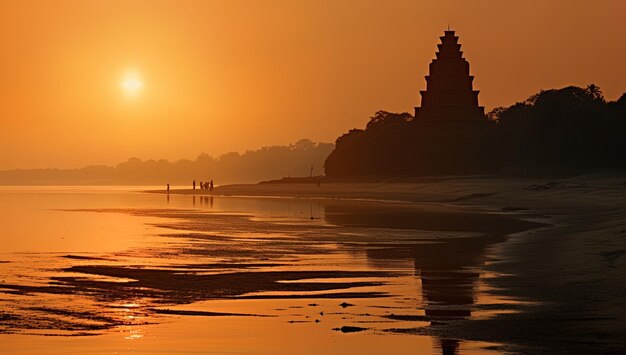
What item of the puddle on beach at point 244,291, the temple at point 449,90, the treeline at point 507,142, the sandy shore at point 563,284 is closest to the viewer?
the sandy shore at point 563,284

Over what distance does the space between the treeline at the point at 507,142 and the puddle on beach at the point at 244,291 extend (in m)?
61.4

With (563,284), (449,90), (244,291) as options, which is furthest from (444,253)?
(449,90)

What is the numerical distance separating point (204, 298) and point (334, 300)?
8.06 feet

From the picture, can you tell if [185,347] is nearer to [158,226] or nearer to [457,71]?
[158,226]

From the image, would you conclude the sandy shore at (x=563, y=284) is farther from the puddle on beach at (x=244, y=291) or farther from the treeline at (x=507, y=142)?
the treeline at (x=507, y=142)

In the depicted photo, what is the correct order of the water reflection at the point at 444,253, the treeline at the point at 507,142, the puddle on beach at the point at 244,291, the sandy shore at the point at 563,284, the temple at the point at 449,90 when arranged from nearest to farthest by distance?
1. the sandy shore at the point at 563,284
2. the puddle on beach at the point at 244,291
3. the water reflection at the point at 444,253
4. the treeline at the point at 507,142
5. the temple at the point at 449,90

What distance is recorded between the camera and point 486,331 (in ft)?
51.4

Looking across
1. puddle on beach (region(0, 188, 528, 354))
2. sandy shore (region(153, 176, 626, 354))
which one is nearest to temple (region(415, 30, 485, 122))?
sandy shore (region(153, 176, 626, 354))

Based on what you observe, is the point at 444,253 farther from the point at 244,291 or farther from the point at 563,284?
the point at 244,291

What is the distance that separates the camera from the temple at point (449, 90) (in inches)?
6137

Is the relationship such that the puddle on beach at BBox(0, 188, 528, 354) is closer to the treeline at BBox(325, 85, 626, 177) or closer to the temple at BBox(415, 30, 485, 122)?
the treeline at BBox(325, 85, 626, 177)

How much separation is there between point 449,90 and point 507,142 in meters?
40.8

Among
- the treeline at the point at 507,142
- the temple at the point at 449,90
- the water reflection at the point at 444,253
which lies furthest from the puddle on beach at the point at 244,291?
the temple at the point at 449,90

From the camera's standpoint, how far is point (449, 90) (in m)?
160
